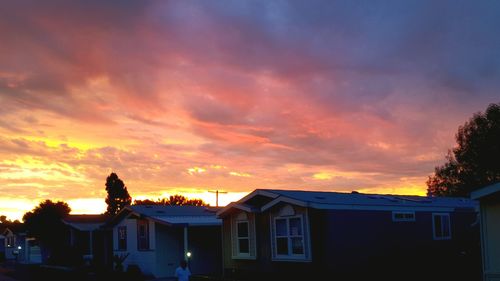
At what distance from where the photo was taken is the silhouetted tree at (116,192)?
249 feet

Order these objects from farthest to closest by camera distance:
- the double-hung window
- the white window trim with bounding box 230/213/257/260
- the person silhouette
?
the double-hung window
the white window trim with bounding box 230/213/257/260
the person silhouette

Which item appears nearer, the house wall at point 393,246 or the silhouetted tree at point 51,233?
the house wall at point 393,246

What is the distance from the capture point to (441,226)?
26.4 m

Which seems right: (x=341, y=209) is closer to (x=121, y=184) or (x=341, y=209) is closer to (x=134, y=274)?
(x=134, y=274)

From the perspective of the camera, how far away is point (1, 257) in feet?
205

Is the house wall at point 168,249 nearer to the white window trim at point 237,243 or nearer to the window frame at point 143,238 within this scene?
the window frame at point 143,238

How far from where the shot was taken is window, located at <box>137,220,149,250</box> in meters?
31.3

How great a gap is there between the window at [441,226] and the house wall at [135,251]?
45.6 feet

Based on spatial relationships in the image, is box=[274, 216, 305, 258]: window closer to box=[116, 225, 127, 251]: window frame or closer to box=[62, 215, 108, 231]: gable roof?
box=[116, 225, 127, 251]: window frame

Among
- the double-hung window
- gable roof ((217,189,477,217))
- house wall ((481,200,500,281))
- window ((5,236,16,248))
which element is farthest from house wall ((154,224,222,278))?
window ((5,236,16,248))

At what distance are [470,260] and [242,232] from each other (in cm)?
1003

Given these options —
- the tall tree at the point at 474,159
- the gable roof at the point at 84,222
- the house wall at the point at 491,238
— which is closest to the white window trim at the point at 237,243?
the house wall at the point at 491,238

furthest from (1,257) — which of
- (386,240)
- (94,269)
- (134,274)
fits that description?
(386,240)

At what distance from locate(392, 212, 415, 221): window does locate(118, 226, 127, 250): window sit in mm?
16549
